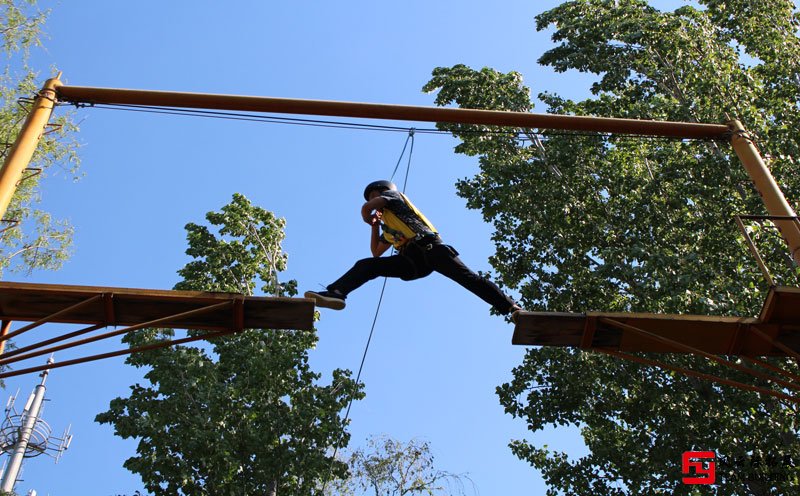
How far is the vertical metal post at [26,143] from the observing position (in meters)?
7.30

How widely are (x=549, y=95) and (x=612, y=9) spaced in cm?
226

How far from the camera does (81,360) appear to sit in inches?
270

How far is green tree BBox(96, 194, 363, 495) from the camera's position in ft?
48.1

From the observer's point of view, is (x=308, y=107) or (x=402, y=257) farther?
(x=308, y=107)

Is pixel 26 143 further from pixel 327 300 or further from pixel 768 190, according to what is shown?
pixel 768 190

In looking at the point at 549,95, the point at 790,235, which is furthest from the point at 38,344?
the point at 549,95

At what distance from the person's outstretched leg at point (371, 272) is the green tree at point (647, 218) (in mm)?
5861

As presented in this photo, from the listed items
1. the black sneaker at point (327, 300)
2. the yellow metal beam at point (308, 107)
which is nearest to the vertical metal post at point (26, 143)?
the yellow metal beam at point (308, 107)

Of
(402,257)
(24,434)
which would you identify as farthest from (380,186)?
(24,434)

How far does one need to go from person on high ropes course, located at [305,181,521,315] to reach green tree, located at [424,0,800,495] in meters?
5.73

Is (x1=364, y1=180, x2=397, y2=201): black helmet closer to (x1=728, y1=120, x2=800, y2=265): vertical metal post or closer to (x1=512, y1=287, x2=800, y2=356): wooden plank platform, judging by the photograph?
(x1=512, y1=287, x2=800, y2=356): wooden plank platform

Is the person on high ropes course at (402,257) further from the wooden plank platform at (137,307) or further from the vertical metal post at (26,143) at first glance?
the vertical metal post at (26,143)

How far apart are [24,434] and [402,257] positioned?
20333 mm

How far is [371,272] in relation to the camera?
7.70m
